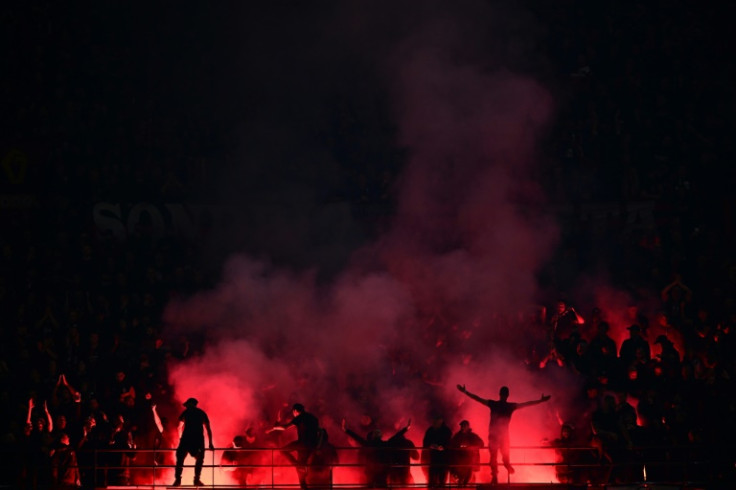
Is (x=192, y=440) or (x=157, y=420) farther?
(x=157, y=420)

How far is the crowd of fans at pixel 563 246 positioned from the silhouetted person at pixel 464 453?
1114 mm

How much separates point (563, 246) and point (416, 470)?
201 inches

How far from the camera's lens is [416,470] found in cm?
1528

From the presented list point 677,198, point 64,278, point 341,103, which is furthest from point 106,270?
point 677,198

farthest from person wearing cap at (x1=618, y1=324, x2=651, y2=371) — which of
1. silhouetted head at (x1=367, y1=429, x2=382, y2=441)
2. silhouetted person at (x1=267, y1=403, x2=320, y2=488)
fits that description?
silhouetted person at (x1=267, y1=403, x2=320, y2=488)

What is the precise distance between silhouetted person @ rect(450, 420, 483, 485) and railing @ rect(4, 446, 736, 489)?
0.13 feet

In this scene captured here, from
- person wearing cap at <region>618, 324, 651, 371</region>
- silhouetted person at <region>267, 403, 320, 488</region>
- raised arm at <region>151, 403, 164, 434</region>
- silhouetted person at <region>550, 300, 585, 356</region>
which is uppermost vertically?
silhouetted person at <region>550, 300, 585, 356</region>

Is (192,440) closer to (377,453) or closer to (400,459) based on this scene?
(377,453)

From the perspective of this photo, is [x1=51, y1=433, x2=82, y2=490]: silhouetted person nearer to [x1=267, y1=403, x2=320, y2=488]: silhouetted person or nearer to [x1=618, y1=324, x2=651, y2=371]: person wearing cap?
[x1=267, y1=403, x2=320, y2=488]: silhouetted person

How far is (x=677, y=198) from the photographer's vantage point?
1888 cm

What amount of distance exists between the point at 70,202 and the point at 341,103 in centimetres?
552

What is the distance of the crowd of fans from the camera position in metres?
14.4

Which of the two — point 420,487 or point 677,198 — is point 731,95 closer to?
point 677,198

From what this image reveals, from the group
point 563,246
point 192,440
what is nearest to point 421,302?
point 563,246
